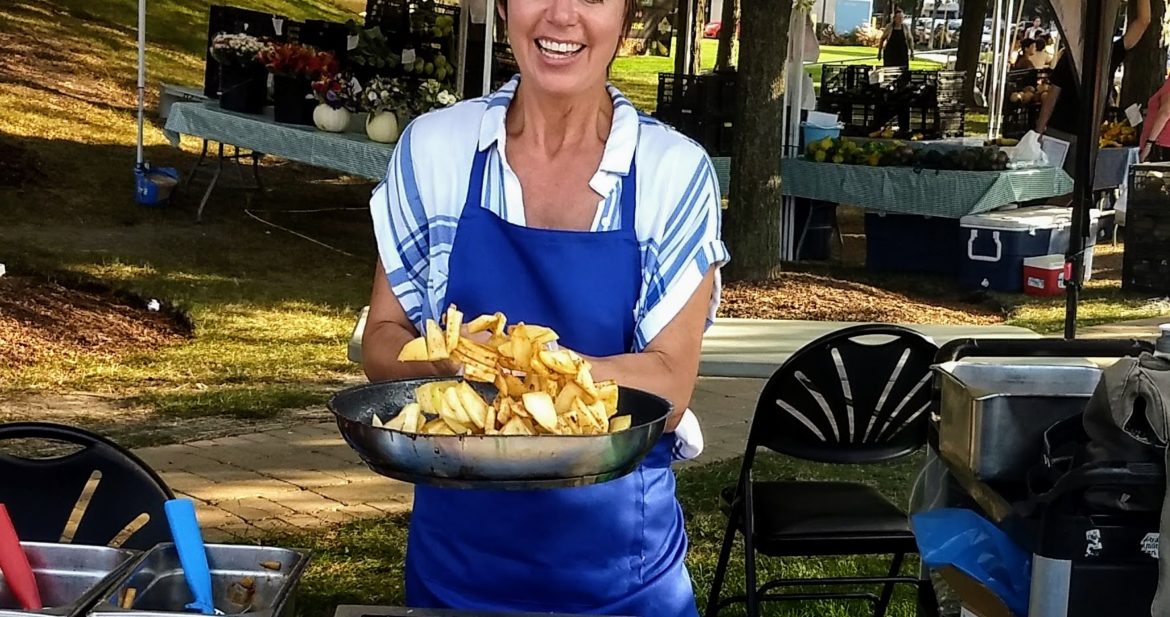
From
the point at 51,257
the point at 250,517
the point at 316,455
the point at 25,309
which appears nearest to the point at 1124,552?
the point at 250,517

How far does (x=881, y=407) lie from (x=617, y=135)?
5.56ft

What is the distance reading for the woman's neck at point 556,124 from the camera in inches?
83.0

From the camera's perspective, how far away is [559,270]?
2.01m

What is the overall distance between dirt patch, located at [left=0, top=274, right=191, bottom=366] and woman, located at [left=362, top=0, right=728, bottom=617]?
19.0 ft

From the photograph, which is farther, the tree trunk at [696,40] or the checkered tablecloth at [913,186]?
the tree trunk at [696,40]

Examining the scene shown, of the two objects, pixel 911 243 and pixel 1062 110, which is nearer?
pixel 911 243

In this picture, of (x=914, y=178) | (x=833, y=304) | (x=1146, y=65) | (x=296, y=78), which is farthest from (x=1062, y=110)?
(x=296, y=78)

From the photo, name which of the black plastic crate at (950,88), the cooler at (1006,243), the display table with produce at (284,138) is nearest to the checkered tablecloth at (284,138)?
the display table with produce at (284,138)

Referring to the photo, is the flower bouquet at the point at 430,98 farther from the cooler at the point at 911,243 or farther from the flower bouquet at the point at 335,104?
the cooler at the point at 911,243

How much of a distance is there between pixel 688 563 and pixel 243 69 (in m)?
7.24

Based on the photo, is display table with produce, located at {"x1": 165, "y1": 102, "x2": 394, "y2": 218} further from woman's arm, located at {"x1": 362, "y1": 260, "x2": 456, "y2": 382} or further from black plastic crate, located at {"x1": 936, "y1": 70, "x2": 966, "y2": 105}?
woman's arm, located at {"x1": 362, "y1": 260, "x2": 456, "y2": 382}

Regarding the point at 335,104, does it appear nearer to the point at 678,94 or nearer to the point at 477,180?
the point at 678,94

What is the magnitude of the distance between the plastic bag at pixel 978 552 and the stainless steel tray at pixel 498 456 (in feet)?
2.80

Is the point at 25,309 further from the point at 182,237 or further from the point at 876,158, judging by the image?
the point at 876,158
